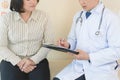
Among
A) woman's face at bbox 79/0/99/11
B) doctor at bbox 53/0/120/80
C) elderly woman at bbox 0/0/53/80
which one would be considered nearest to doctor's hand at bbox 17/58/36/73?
elderly woman at bbox 0/0/53/80

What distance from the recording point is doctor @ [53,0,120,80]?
4.98ft

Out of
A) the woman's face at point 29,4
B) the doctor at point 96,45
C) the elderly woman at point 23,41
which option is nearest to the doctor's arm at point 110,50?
the doctor at point 96,45

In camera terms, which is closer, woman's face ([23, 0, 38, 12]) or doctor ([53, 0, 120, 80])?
doctor ([53, 0, 120, 80])

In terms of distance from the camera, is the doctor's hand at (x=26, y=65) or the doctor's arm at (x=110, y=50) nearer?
the doctor's arm at (x=110, y=50)

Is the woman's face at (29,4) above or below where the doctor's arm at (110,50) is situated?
above

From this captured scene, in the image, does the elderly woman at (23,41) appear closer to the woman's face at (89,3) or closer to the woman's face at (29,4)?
the woman's face at (29,4)

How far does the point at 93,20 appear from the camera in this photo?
159cm

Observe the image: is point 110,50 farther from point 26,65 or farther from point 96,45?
point 26,65

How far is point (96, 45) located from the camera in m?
1.58

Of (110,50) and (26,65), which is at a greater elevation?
(110,50)

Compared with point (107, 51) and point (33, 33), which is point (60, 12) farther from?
point (107, 51)

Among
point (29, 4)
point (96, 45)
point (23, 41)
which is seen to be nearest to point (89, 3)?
point (96, 45)

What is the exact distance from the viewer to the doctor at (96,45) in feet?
4.98

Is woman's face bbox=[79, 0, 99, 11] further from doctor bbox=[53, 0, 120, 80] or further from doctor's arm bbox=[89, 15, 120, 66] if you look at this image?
doctor's arm bbox=[89, 15, 120, 66]
